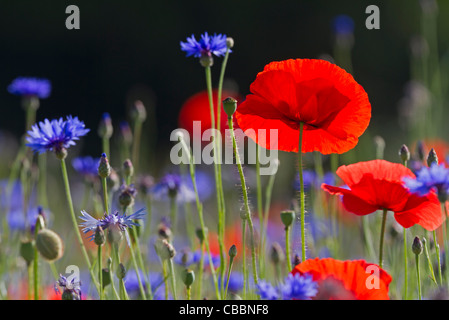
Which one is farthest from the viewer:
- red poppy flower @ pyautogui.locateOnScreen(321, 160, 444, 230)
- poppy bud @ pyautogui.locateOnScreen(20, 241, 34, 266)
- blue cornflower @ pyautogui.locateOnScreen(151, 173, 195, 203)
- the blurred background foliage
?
the blurred background foliage

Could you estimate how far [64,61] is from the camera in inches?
165

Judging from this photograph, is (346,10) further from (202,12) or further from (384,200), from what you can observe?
(384,200)

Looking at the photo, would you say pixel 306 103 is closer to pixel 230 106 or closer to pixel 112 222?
pixel 230 106

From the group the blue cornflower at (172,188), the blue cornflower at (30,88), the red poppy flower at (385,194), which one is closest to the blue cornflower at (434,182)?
the red poppy flower at (385,194)

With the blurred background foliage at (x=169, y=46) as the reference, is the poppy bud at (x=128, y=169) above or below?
below

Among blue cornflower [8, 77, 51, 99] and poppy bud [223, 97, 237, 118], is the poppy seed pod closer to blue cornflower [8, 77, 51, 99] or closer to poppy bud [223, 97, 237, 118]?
poppy bud [223, 97, 237, 118]

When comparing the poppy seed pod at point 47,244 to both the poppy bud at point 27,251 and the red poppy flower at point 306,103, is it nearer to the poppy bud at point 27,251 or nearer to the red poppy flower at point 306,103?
the poppy bud at point 27,251

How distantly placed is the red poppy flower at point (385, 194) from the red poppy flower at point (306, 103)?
0.23 feet

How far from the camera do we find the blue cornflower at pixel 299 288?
1.60ft

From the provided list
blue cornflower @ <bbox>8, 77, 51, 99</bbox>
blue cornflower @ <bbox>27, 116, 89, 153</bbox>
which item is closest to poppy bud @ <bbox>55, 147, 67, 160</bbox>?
blue cornflower @ <bbox>27, 116, 89, 153</bbox>

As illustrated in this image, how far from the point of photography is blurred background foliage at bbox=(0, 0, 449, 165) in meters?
4.01

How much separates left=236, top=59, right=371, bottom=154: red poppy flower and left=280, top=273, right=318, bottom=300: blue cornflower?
20cm
